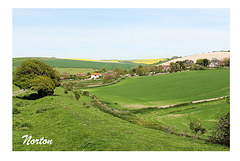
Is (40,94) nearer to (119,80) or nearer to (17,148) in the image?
(17,148)

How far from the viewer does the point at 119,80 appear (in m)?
92.6

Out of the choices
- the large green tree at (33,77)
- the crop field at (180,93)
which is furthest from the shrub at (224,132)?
the crop field at (180,93)

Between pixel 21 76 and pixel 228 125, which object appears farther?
pixel 21 76

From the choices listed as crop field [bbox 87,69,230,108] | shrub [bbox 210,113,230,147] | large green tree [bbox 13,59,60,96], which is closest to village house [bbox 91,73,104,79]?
crop field [bbox 87,69,230,108]

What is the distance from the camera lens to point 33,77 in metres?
33.5

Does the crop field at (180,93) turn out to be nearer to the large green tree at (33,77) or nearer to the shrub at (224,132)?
the large green tree at (33,77)

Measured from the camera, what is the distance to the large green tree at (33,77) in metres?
32.0

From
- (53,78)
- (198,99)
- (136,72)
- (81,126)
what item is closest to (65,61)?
(136,72)

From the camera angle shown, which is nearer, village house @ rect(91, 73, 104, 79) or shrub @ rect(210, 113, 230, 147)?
shrub @ rect(210, 113, 230, 147)

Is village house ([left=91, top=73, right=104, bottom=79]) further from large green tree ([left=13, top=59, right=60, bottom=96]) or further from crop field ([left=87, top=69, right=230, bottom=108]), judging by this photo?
large green tree ([left=13, top=59, right=60, bottom=96])

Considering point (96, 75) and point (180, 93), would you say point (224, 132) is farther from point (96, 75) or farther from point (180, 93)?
point (96, 75)

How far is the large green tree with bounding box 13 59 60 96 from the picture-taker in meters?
32.0

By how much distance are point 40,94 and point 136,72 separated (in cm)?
7262

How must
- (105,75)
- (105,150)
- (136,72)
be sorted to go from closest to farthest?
(105,150), (105,75), (136,72)
